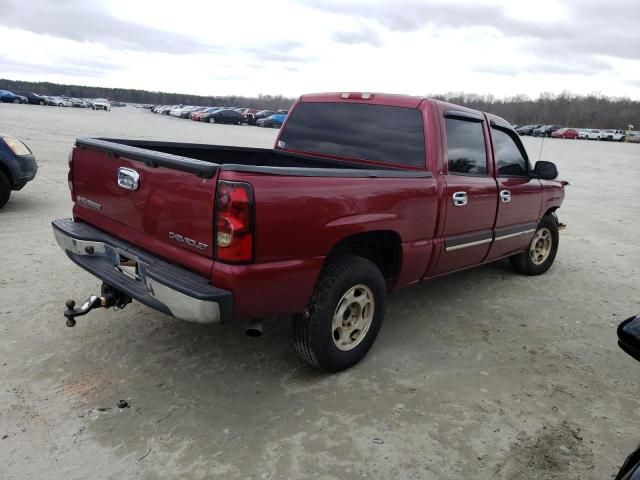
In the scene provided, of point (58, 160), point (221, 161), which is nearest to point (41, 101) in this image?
point (58, 160)

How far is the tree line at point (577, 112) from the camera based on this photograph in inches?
3644

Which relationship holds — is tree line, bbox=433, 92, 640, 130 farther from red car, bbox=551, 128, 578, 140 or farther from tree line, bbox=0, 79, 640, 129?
red car, bbox=551, 128, 578, 140

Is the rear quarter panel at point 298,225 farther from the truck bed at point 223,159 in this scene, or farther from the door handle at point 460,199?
the door handle at point 460,199

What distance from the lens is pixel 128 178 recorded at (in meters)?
3.18

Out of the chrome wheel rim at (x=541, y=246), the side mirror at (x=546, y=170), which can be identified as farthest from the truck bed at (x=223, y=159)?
the chrome wheel rim at (x=541, y=246)

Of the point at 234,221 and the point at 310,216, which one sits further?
the point at 310,216

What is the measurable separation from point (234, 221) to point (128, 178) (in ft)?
3.21

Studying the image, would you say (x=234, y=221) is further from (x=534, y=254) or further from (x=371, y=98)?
(x=534, y=254)

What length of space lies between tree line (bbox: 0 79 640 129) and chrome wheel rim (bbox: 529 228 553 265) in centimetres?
6750

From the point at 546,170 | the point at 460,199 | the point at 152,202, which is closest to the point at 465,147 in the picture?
the point at 460,199

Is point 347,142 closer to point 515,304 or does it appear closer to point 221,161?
point 221,161

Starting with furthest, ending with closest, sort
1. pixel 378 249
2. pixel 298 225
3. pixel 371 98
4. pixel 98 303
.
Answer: pixel 371 98
pixel 378 249
pixel 98 303
pixel 298 225

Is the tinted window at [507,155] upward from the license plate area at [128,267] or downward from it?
upward

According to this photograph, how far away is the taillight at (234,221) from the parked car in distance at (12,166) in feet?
18.9
